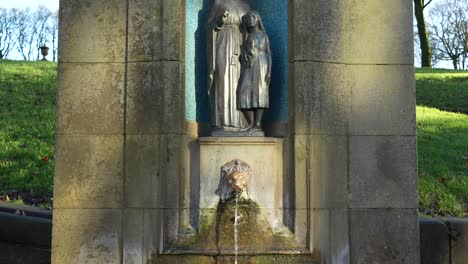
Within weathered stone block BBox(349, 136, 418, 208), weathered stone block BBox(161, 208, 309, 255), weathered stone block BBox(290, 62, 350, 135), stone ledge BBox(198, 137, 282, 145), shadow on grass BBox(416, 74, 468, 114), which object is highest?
shadow on grass BBox(416, 74, 468, 114)

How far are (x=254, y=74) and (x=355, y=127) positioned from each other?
4.12 feet

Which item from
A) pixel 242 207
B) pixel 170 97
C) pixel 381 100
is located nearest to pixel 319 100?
pixel 381 100

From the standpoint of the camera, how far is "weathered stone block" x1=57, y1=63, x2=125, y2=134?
5.98m

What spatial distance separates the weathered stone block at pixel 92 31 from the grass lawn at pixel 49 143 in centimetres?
399

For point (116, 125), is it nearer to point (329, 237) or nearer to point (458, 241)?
point (329, 237)

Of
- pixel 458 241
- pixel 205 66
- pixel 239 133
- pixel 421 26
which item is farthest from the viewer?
pixel 421 26

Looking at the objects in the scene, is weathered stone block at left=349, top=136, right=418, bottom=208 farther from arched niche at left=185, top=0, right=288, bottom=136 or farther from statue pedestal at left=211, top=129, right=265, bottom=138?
statue pedestal at left=211, top=129, right=265, bottom=138

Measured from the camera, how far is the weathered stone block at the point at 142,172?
582 cm

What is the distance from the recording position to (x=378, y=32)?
6102 mm

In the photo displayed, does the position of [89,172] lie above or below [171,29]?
below

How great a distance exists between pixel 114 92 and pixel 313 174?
2.27 meters

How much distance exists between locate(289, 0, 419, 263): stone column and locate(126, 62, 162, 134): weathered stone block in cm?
142

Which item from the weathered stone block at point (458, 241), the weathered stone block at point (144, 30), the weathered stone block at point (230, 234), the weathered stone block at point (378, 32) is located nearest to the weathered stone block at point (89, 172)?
the weathered stone block at point (230, 234)

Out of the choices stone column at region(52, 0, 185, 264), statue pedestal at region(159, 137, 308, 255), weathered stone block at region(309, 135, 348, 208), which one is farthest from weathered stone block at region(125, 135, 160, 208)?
weathered stone block at region(309, 135, 348, 208)
